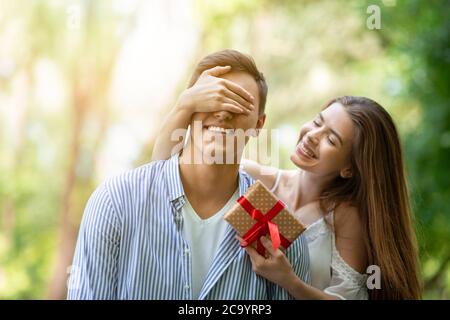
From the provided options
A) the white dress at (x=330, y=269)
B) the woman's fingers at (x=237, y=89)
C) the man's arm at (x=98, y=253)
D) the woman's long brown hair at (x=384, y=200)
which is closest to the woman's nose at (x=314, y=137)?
the woman's long brown hair at (x=384, y=200)

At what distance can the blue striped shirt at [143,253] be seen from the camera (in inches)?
60.1

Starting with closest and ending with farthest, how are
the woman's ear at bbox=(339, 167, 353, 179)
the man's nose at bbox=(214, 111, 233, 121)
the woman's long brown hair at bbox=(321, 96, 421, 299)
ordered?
the man's nose at bbox=(214, 111, 233, 121)
the woman's long brown hair at bbox=(321, 96, 421, 299)
the woman's ear at bbox=(339, 167, 353, 179)

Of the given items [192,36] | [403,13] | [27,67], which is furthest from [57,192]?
[403,13]

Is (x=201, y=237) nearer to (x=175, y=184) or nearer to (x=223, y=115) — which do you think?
(x=175, y=184)

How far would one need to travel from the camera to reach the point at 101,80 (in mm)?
5996

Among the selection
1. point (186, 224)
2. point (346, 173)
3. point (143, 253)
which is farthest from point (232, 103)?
point (346, 173)

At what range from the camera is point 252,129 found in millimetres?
1716

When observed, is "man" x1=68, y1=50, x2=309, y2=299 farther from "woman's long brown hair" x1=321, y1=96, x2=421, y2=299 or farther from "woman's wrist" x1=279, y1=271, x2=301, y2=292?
"woman's long brown hair" x1=321, y1=96, x2=421, y2=299

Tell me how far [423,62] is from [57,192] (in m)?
3.61

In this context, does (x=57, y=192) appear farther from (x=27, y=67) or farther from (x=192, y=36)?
(x=192, y=36)

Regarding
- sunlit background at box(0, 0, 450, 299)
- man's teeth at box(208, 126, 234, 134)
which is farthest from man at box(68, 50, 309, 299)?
sunlit background at box(0, 0, 450, 299)

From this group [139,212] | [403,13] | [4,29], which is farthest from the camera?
[4,29]

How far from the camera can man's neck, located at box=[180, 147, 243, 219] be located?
1.64 metres

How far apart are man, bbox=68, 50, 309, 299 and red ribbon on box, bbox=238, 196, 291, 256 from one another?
6 centimetres
